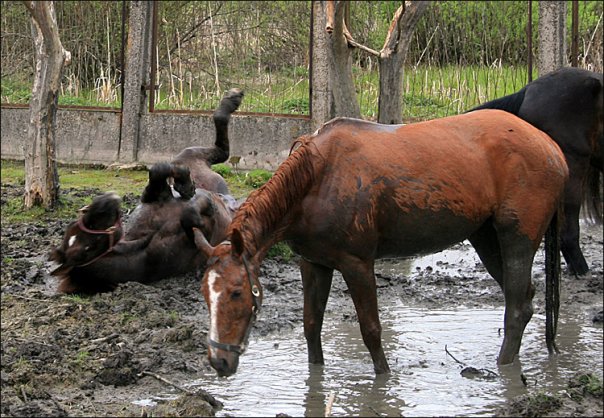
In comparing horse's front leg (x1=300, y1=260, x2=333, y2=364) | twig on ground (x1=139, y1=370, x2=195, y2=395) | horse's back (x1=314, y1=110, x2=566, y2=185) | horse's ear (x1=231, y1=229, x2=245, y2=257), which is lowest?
twig on ground (x1=139, y1=370, x2=195, y2=395)

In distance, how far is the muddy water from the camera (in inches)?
242

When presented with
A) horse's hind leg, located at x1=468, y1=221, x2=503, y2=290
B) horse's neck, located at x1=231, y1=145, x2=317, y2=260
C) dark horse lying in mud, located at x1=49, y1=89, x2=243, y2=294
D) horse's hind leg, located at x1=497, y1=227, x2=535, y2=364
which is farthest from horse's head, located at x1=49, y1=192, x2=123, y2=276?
horse's hind leg, located at x1=497, y1=227, x2=535, y2=364

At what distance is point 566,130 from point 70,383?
5.28 meters

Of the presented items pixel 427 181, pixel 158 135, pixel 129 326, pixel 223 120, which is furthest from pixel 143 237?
pixel 158 135

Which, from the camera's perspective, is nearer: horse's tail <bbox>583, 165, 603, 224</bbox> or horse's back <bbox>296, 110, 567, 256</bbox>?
horse's back <bbox>296, 110, 567, 256</bbox>

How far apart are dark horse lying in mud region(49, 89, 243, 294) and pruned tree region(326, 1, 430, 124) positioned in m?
2.57

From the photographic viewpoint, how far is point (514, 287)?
22.8 ft

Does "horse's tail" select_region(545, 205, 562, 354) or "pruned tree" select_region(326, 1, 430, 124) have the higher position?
"pruned tree" select_region(326, 1, 430, 124)

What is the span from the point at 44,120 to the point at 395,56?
385 centimetres

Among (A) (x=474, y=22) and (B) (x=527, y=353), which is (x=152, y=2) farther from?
(B) (x=527, y=353)

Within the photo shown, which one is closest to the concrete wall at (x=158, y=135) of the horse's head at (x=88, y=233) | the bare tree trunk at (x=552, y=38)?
the bare tree trunk at (x=552, y=38)

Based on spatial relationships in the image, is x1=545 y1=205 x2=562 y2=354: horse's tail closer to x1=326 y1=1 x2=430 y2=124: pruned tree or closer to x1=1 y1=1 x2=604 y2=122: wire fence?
x1=326 y1=1 x2=430 y2=124: pruned tree

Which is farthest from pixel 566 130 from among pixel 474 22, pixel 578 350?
pixel 474 22

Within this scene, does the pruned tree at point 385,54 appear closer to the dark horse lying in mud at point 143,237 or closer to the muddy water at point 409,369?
the dark horse lying in mud at point 143,237
